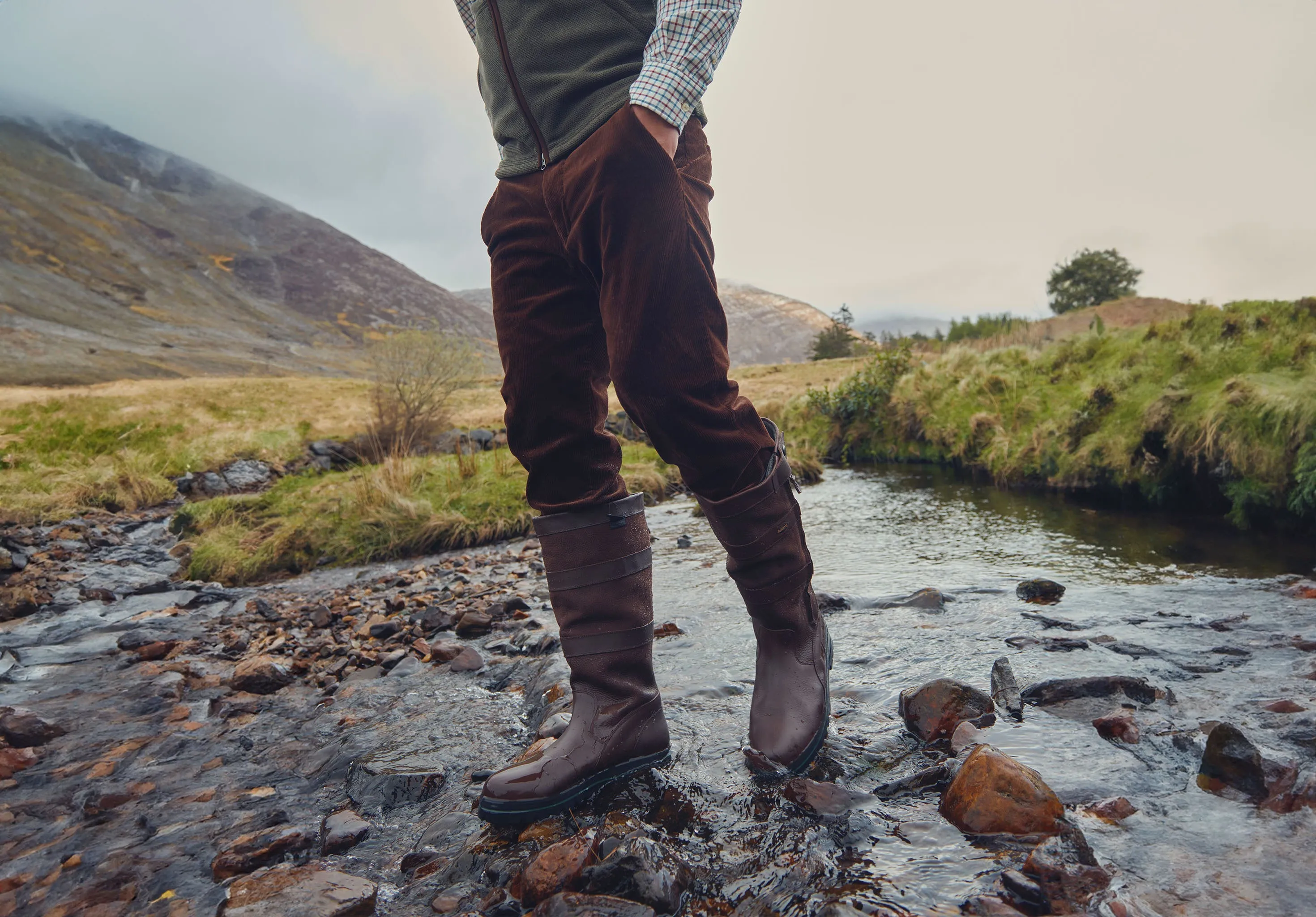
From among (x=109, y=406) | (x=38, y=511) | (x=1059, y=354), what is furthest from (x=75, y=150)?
(x=1059, y=354)

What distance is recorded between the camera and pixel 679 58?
1.48m

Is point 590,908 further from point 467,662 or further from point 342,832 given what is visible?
point 467,662

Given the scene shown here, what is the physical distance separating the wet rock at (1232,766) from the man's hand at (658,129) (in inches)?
71.0

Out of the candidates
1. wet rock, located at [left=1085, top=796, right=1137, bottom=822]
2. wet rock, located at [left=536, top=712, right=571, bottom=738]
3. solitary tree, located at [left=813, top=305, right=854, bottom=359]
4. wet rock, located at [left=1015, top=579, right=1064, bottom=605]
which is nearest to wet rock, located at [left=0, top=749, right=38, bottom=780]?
wet rock, located at [left=536, top=712, right=571, bottom=738]

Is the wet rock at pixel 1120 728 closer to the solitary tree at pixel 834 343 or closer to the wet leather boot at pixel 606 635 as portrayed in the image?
the wet leather boot at pixel 606 635

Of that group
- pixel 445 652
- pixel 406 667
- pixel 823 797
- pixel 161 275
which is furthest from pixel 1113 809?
pixel 161 275

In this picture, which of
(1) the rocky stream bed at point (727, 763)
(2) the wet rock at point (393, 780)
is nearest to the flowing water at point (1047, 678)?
(1) the rocky stream bed at point (727, 763)

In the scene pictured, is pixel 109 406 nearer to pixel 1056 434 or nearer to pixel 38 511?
pixel 38 511

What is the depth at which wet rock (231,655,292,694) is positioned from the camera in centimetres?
270

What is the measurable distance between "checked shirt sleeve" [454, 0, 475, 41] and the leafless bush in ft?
40.5

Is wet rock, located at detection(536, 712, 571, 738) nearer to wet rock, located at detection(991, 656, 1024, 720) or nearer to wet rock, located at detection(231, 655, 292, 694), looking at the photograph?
wet rock, located at detection(991, 656, 1024, 720)

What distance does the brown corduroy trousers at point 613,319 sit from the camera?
1.56 metres

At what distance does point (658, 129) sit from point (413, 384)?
14.7m

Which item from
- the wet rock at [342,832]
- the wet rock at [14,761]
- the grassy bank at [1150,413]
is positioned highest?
the grassy bank at [1150,413]
